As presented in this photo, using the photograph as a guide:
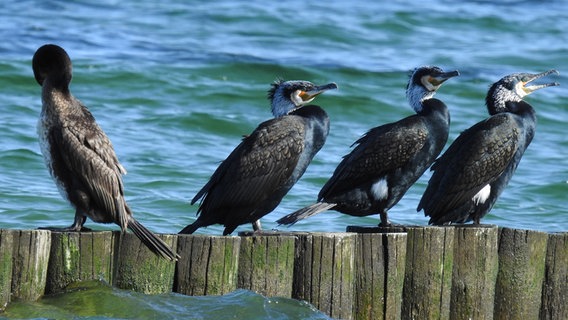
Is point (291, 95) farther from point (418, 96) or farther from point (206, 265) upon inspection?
point (206, 265)

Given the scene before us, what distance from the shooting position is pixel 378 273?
22.4ft

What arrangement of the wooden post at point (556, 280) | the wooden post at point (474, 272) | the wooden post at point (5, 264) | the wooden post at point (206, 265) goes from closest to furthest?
the wooden post at point (5, 264)
the wooden post at point (206, 265)
the wooden post at point (474, 272)
the wooden post at point (556, 280)

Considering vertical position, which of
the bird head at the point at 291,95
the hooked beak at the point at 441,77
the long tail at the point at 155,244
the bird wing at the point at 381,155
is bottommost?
the long tail at the point at 155,244

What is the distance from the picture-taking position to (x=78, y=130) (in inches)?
271

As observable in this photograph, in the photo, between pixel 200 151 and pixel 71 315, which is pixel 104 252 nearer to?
pixel 71 315

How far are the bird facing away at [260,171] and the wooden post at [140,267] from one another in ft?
3.59

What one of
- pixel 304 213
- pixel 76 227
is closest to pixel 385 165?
pixel 304 213

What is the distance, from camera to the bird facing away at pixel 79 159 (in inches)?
269

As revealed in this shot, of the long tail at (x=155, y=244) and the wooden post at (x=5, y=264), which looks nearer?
the wooden post at (x=5, y=264)

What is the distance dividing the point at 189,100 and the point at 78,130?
10.4 meters

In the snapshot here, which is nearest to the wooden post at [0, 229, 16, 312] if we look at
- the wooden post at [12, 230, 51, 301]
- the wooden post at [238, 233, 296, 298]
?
the wooden post at [12, 230, 51, 301]

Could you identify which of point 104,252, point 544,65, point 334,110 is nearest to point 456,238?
point 104,252

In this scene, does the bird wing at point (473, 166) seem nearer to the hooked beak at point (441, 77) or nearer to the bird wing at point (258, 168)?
the hooked beak at point (441, 77)

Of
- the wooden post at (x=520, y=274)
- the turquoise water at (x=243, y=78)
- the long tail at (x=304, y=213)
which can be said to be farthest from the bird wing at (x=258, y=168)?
the turquoise water at (x=243, y=78)
